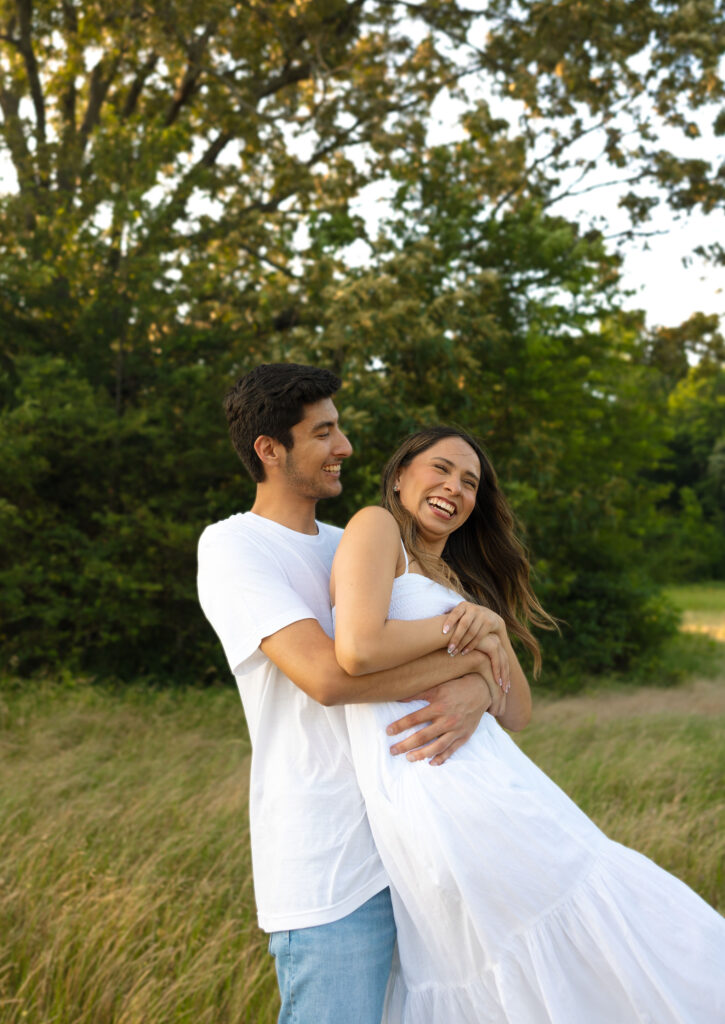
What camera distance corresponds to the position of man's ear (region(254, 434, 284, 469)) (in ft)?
7.47

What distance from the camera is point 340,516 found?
9.70 meters

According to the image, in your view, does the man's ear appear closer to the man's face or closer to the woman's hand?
the man's face

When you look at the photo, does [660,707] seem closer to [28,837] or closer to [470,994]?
[28,837]

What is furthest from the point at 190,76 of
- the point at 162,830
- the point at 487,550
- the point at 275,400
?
the point at 275,400

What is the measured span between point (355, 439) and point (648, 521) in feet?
27.3

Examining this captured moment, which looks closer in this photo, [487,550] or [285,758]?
[285,758]

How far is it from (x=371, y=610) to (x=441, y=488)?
530mm

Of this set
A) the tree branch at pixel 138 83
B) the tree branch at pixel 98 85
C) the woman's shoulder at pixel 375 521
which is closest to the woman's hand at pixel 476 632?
the woman's shoulder at pixel 375 521

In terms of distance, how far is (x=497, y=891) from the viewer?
75.3 inches

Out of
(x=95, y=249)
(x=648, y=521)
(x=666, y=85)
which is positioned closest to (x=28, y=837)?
(x=95, y=249)

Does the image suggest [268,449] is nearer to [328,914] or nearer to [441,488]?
[441,488]

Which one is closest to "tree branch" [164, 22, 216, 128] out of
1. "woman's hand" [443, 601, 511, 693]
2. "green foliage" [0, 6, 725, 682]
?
"green foliage" [0, 6, 725, 682]

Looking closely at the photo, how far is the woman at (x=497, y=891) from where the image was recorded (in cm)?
189

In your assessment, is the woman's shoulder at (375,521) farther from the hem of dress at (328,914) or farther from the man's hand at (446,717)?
the hem of dress at (328,914)
